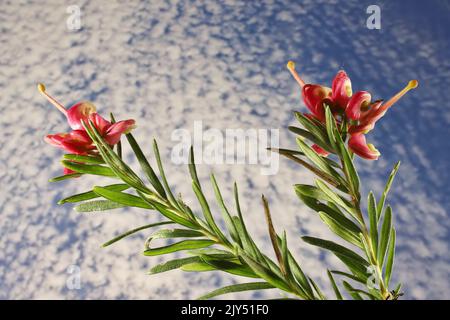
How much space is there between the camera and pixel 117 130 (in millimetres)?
446

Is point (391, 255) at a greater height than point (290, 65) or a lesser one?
lesser

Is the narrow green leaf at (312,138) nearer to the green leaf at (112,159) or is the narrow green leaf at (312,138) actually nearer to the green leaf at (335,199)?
the green leaf at (335,199)

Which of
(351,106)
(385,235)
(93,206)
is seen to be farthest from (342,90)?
(93,206)

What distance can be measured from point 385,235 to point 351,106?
11cm

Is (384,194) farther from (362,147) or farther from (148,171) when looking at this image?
(148,171)

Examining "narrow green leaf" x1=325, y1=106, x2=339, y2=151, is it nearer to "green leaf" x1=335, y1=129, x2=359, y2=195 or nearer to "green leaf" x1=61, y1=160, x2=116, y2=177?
"green leaf" x1=335, y1=129, x2=359, y2=195

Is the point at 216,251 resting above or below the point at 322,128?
below

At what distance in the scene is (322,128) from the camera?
452 mm

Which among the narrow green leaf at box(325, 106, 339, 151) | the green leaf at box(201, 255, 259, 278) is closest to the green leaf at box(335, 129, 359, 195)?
the narrow green leaf at box(325, 106, 339, 151)

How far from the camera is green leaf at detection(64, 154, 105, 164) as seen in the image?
44cm
